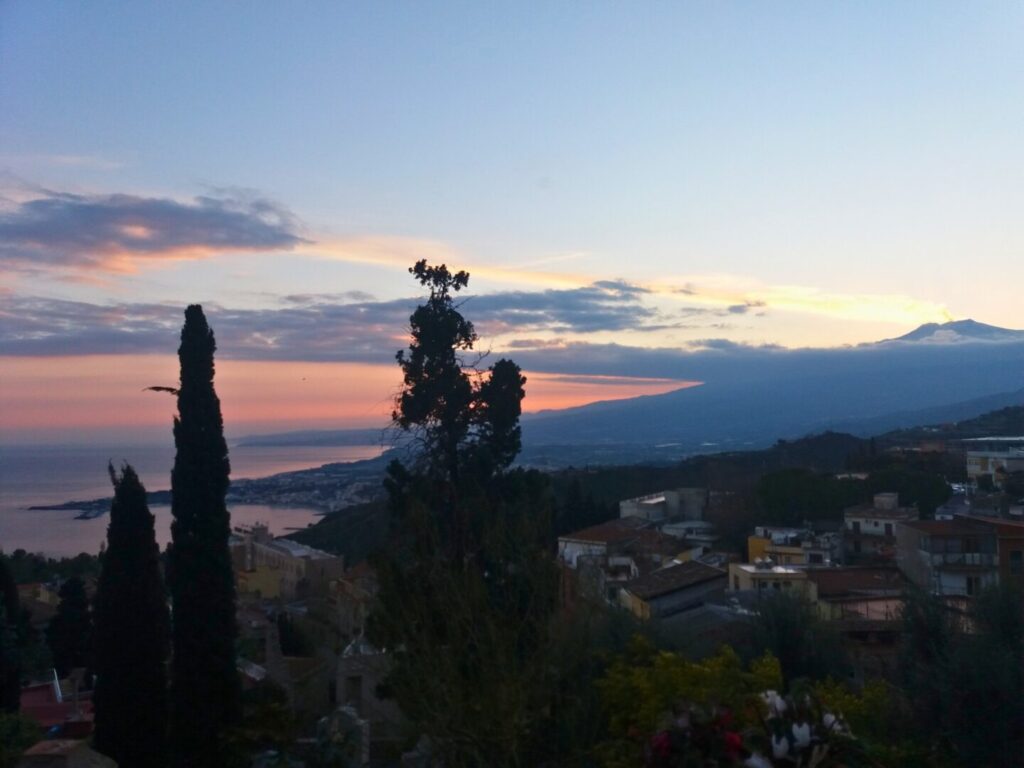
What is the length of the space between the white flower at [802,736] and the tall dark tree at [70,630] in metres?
20.5

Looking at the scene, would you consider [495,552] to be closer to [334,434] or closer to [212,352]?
[212,352]

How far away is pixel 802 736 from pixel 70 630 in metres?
21.2

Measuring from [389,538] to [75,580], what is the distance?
50.2 feet

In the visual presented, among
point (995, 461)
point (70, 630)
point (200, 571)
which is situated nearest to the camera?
point (200, 571)

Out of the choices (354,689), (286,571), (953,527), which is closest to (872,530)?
(953,527)

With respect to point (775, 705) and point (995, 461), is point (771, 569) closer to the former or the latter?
point (775, 705)

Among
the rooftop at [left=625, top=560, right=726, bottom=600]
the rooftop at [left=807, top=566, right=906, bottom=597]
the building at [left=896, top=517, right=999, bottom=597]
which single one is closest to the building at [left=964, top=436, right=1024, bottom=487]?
the building at [left=896, top=517, right=999, bottom=597]

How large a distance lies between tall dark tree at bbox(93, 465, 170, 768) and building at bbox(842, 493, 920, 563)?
16027mm

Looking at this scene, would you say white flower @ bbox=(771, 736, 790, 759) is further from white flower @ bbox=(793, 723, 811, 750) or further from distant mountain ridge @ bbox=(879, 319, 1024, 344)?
distant mountain ridge @ bbox=(879, 319, 1024, 344)

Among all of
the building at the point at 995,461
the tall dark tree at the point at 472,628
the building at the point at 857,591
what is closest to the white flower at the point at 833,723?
the tall dark tree at the point at 472,628

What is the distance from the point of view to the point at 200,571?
10789mm

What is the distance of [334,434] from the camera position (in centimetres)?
5003

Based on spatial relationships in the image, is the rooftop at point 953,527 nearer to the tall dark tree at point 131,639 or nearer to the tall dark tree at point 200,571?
the tall dark tree at point 200,571

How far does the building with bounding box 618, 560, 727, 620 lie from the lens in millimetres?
16219
